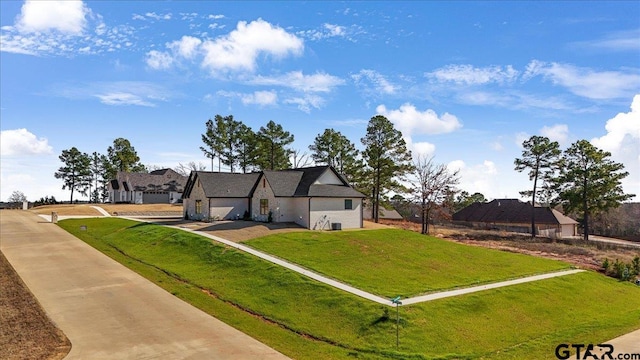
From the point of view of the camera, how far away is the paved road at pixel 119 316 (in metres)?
14.3

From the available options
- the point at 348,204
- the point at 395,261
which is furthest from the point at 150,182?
the point at 395,261

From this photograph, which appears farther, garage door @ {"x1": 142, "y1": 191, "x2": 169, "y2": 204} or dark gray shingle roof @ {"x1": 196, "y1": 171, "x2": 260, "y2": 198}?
garage door @ {"x1": 142, "y1": 191, "x2": 169, "y2": 204}

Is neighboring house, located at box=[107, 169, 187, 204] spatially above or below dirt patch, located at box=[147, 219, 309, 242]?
above

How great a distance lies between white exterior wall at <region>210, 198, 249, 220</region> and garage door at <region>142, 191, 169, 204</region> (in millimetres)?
37268

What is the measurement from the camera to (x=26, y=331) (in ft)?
51.1

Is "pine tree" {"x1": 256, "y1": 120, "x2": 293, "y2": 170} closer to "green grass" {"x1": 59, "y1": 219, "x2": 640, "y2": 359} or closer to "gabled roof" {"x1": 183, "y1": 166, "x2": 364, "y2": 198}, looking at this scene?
"gabled roof" {"x1": 183, "y1": 166, "x2": 364, "y2": 198}

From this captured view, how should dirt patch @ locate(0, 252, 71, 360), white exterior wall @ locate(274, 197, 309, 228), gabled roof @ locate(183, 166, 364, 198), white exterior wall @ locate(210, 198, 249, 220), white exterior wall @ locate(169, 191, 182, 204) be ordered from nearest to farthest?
1. dirt patch @ locate(0, 252, 71, 360)
2. white exterior wall @ locate(274, 197, 309, 228)
3. gabled roof @ locate(183, 166, 364, 198)
4. white exterior wall @ locate(210, 198, 249, 220)
5. white exterior wall @ locate(169, 191, 182, 204)

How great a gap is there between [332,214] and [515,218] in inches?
1693

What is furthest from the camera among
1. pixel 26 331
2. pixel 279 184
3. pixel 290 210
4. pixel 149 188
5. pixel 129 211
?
pixel 149 188

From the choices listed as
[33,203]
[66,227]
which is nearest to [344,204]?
[66,227]

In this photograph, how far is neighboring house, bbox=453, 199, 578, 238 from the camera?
2564 inches

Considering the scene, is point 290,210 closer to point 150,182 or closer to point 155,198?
point 155,198

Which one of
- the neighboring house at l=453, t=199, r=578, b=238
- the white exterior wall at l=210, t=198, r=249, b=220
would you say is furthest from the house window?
the neighboring house at l=453, t=199, r=578, b=238

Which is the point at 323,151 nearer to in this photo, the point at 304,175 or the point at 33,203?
the point at 304,175
